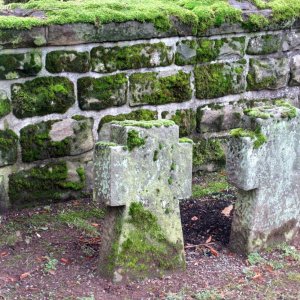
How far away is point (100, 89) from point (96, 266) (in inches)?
58.3

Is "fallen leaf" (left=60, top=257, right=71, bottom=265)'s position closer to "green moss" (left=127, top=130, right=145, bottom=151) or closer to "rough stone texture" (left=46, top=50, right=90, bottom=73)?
"green moss" (left=127, top=130, right=145, bottom=151)

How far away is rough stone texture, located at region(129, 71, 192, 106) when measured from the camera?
16.1ft

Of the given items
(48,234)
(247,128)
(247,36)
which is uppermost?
(247,36)

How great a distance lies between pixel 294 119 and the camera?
4090 millimetres

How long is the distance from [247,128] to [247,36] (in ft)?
5.59

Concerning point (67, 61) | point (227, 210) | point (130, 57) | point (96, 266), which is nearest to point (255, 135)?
point (227, 210)

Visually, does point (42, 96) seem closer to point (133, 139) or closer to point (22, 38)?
point (22, 38)

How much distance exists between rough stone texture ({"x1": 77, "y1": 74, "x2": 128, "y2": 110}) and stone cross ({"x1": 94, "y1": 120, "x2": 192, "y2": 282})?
3.61 ft

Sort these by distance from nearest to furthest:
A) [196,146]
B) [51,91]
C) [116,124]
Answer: [116,124] → [51,91] → [196,146]

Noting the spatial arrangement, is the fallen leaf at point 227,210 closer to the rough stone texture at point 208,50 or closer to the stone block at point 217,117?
the stone block at point 217,117

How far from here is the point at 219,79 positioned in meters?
5.35

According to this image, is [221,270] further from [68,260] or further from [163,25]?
[163,25]

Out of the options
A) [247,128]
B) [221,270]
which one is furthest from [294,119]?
[221,270]

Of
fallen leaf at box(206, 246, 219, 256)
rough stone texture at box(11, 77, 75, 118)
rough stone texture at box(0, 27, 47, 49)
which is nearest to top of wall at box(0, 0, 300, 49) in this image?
rough stone texture at box(0, 27, 47, 49)
